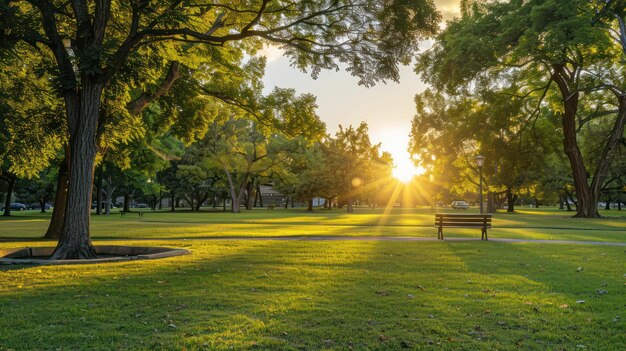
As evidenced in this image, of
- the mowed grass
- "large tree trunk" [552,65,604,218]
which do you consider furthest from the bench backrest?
"large tree trunk" [552,65,604,218]

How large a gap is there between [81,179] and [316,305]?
820 centimetres

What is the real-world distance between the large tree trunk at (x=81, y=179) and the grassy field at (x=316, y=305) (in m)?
1.71

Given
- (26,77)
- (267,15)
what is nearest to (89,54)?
(267,15)

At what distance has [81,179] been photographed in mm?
11906

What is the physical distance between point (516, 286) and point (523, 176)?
5563 centimetres

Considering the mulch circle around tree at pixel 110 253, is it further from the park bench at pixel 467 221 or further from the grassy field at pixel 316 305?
the park bench at pixel 467 221

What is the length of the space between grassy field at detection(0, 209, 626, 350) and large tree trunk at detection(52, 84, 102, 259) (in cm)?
171

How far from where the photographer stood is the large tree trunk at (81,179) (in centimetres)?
1174

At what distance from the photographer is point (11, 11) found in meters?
10.2

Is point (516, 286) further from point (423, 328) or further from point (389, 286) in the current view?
point (423, 328)

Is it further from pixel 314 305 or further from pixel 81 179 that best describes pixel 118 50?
pixel 314 305

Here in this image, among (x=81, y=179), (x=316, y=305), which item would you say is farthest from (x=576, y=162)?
(x=316, y=305)

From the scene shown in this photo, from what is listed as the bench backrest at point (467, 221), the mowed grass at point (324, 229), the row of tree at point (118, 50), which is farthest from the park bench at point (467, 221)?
the row of tree at point (118, 50)

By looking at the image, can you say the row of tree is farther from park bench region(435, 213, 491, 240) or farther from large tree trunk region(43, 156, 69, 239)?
park bench region(435, 213, 491, 240)
